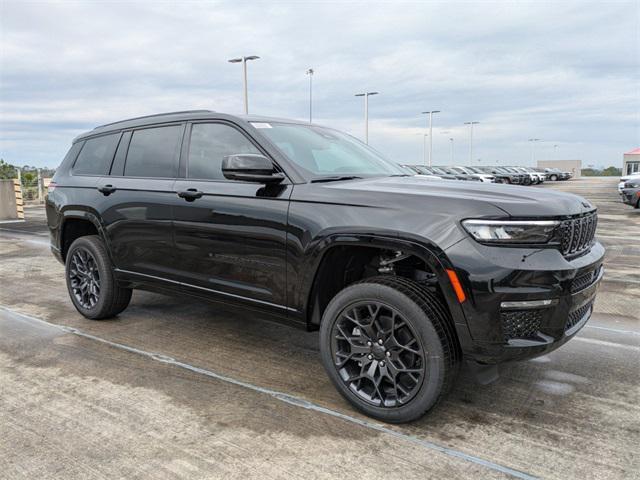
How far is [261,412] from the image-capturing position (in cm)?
319

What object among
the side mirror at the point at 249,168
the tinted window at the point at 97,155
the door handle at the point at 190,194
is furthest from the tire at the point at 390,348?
the tinted window at the point at 97,155

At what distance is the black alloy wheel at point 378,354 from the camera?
2971 millimetres

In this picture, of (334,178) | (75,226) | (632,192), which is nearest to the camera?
(334,178)

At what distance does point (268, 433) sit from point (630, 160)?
81.9 m

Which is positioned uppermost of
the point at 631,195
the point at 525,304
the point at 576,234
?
the point at 576,234

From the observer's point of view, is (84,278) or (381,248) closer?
(381,248)

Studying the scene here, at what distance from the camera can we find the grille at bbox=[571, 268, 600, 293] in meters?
2.80

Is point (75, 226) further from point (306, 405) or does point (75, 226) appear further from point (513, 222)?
point (513, 222)

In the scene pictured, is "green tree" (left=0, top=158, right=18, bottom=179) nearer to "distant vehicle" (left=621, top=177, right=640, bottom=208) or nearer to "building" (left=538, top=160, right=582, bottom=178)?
"distant vehicle" (left=621, top=177, right=640, bottom=208)

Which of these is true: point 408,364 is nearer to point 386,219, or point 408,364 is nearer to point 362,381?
point 362,381

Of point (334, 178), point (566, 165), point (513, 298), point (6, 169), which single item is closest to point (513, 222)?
point (513, 298)

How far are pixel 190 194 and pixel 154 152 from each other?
78 centimetres

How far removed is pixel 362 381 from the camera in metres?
3.18

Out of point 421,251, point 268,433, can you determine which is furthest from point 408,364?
point 268,433
